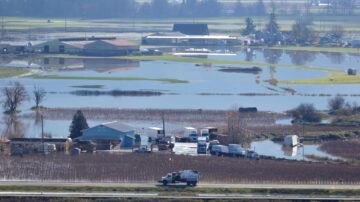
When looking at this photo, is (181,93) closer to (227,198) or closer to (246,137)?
(246,137)

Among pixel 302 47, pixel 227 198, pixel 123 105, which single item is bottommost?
pixel 227 198

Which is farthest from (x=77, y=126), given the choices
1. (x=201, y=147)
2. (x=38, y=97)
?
(x=38, y=97)

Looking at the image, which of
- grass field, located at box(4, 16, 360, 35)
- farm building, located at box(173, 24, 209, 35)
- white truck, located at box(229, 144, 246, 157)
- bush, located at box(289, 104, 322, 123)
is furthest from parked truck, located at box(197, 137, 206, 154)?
grass field, located at box(4, 16, 360, 35)

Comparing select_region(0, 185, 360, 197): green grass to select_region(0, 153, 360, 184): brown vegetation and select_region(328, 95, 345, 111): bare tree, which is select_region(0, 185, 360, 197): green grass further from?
select_region(328, 95, 345, 111): bare tree

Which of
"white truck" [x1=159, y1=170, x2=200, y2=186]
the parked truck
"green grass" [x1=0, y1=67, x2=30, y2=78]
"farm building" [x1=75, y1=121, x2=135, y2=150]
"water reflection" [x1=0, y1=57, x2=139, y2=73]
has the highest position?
"water reflection" [x1=0, y1=57, x2=139, y2=73]

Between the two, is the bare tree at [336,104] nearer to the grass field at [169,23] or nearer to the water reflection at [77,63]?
the water reflection at [77,63]

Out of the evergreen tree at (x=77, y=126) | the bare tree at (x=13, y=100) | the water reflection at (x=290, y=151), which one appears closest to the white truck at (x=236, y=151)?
the water reflection at (x=290, y=151)

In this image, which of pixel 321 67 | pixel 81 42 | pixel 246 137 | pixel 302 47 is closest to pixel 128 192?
pixel 246 137
